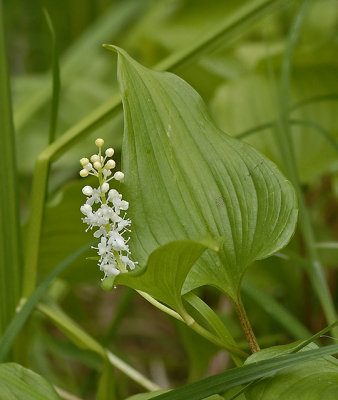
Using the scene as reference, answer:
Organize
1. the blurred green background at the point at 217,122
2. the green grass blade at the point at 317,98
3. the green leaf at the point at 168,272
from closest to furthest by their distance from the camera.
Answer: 1. the green leaf at the point at 168,272
2. the green grass blade at the point at 317,98
3. the blurred green background at the point at 217,122

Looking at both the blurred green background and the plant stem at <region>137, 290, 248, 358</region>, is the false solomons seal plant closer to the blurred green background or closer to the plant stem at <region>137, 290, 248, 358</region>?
the plant stem at <region>137, 290, 248, 358</region>

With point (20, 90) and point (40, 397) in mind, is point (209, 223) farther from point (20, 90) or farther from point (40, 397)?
point (20, 90)

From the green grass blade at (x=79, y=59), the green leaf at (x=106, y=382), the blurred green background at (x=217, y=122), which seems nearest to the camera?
the green leaf at (x=106, y=382)

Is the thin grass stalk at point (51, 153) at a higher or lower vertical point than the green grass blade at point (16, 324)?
higher

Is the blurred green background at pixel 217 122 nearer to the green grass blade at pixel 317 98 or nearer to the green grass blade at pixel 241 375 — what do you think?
the green grass blade at pixel 317 98

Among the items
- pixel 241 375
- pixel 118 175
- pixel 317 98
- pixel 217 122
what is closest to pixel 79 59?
pixel 217 122

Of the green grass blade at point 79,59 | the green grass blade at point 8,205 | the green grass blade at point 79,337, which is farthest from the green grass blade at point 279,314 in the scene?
the green grass blade at point 79,59

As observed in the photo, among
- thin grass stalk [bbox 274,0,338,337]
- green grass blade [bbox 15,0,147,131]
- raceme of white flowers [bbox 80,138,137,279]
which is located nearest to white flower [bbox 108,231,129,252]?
raceme of white flowers [bbox 80,138,137,279]
